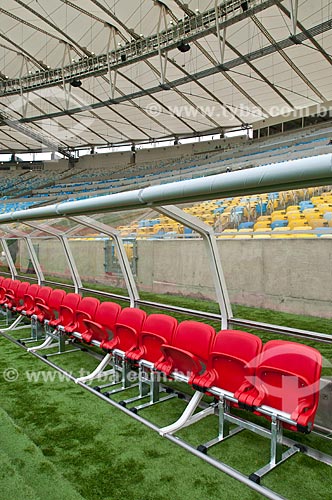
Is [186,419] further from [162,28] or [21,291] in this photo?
[162,28]

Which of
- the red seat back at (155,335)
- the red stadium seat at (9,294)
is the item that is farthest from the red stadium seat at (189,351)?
the red stadium seat at (9,294)

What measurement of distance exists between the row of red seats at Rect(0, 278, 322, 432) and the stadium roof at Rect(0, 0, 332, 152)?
465 inches

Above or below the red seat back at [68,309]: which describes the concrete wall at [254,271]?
above

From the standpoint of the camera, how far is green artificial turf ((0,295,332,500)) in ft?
8.91

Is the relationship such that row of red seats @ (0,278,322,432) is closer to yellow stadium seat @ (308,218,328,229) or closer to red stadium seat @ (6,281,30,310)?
yellow stadium seat @ (308,218,328,229)

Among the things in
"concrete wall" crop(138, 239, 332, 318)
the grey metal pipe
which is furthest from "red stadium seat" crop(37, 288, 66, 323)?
the grey metal pipe

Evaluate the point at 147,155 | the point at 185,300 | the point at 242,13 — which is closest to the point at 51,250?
the point at 185,300

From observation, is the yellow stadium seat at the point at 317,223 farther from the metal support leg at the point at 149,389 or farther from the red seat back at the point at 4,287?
the red seat back at the point at 4,287

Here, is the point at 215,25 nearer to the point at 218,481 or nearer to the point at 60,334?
the point at 60,334

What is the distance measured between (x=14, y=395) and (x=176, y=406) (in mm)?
1857

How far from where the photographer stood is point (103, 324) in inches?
205

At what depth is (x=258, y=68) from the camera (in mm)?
17062

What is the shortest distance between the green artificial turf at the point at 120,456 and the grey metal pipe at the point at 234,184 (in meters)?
1.76

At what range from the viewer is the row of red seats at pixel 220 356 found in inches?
115
